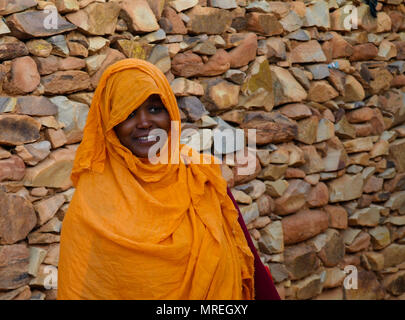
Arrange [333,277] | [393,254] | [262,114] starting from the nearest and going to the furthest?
1. [262,114]
2. [333,277]
3. [393,254]

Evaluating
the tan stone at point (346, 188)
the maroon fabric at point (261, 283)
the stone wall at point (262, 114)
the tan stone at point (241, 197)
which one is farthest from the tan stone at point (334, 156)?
the maroon fabric at point (261, 283)

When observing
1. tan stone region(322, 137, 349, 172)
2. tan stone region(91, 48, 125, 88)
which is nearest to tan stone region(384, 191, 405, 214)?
tan stone region(322, 137, 349, 172)

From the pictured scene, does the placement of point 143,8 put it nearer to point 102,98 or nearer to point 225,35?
point 225,35

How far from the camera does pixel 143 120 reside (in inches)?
74.4

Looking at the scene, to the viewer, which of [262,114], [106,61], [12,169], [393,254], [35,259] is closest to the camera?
[12,169]

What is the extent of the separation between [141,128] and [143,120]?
3 centimetres

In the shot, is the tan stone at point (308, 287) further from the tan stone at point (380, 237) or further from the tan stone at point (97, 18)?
the tan stone at point (97, 18)

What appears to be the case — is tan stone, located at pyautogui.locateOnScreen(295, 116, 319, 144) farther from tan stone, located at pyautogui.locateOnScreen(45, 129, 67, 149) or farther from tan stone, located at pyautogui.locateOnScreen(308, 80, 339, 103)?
tan stone, located at pyautogui.locateOnScreen(45, 129, 67, 149)

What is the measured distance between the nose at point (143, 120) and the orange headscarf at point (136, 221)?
0.20 feet

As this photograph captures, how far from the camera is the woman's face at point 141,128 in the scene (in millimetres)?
1887

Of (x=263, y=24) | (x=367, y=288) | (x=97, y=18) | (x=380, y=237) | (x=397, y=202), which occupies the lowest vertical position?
(x=367, y=288)

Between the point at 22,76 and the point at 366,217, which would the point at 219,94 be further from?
the point at 366,217

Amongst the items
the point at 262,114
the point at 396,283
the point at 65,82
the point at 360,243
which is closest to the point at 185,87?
the point at 262,114

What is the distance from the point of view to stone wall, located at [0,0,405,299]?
275 centimetres
